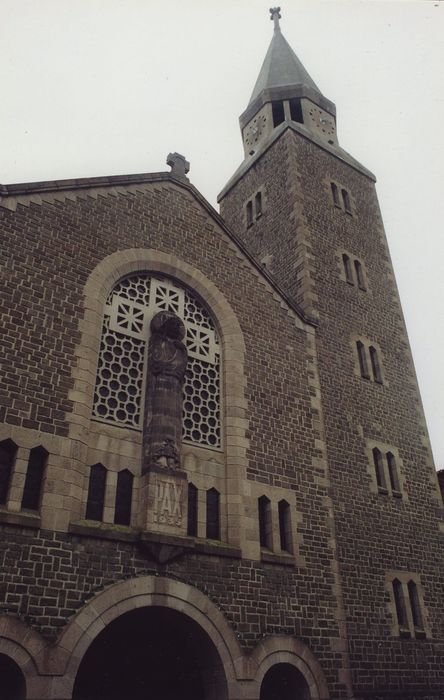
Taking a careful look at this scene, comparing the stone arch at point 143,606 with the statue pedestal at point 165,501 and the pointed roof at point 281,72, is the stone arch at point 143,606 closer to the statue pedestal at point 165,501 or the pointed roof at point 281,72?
the statue pedestal at point 165,501

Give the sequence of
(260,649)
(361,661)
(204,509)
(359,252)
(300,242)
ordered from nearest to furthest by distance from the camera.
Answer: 1. (260,649)
2. (204,509)
3. (361,661)
4. (300,242)
5. (359,252)

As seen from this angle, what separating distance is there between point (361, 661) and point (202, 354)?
811 cm

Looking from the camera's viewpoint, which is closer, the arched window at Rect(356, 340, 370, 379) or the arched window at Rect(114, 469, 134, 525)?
the arched window at Rect(114, 469, 134, 525)

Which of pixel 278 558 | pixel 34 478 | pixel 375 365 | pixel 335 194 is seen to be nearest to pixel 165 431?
pixel 34 478

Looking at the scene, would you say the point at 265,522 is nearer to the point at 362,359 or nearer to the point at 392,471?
the point at 392,471

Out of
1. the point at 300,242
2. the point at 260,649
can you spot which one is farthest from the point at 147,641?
the point at 300,242

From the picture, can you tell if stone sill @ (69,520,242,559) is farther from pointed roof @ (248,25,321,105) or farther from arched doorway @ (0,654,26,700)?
pointed roof @ (248,25,321,105)

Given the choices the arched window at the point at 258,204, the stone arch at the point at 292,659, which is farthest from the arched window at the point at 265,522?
the arched window at the point at 258,204

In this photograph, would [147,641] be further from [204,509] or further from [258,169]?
[258,169]

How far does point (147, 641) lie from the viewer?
12.5 metres

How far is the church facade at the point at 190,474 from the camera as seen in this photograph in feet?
34.8

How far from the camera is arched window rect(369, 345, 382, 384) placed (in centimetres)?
1903

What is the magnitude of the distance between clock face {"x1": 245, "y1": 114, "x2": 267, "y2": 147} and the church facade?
442 inches

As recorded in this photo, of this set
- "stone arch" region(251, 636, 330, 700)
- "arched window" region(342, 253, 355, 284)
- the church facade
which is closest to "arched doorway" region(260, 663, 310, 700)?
the church facade
